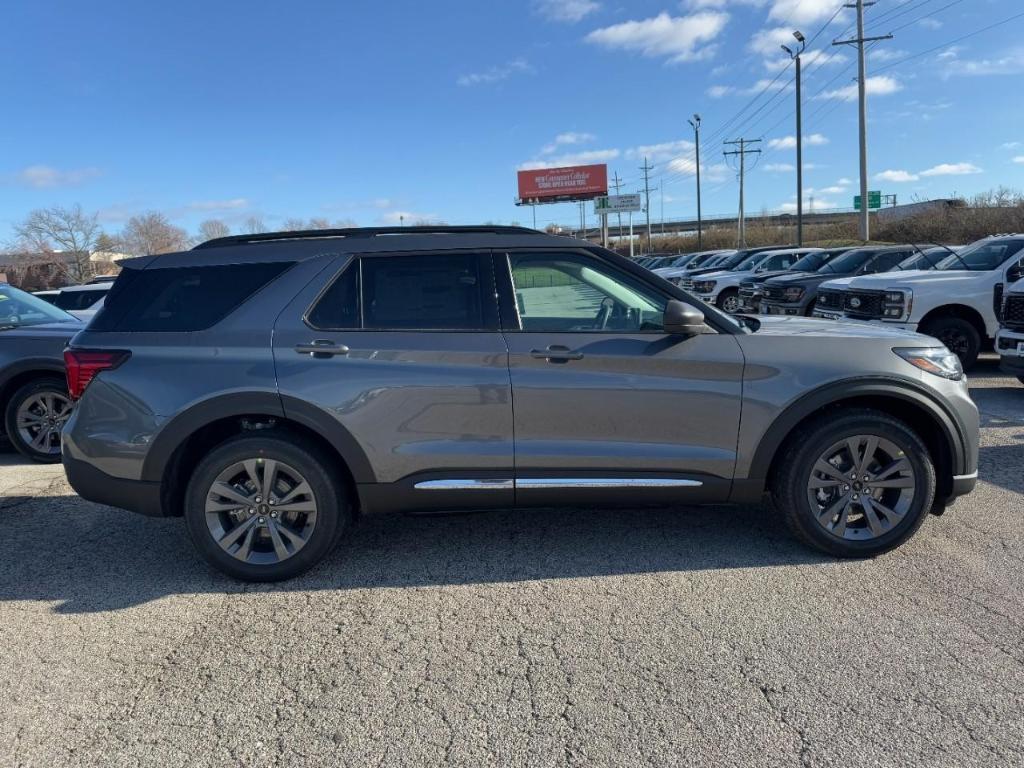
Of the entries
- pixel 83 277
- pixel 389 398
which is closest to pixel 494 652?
pixel 389 398

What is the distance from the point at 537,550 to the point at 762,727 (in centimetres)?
174

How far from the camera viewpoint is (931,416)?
12.3ft

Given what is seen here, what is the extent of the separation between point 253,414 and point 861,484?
10.5ft

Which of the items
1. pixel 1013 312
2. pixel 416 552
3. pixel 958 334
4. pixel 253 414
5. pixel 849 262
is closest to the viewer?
pixel 253 414

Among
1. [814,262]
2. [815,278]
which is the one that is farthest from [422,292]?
[814,262]

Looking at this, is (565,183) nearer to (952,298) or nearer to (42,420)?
(952,298)

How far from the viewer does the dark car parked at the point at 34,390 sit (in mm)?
6066

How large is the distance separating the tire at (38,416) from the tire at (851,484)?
594 centimetres

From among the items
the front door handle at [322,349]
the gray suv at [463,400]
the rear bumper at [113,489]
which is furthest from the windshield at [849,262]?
the rear bumper at [113,489]

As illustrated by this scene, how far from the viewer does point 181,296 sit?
3.73 meters

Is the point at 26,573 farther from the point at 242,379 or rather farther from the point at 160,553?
the point at 242,379

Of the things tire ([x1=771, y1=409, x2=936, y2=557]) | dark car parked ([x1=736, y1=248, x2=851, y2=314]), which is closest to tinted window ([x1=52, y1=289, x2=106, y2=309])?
tire ([x1=771, y1=409, x2=936, y2=557])

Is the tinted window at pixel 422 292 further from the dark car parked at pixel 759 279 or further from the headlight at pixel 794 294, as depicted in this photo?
the dark car parked at pixel 759 279

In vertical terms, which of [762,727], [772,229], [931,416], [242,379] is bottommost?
[762,727]
